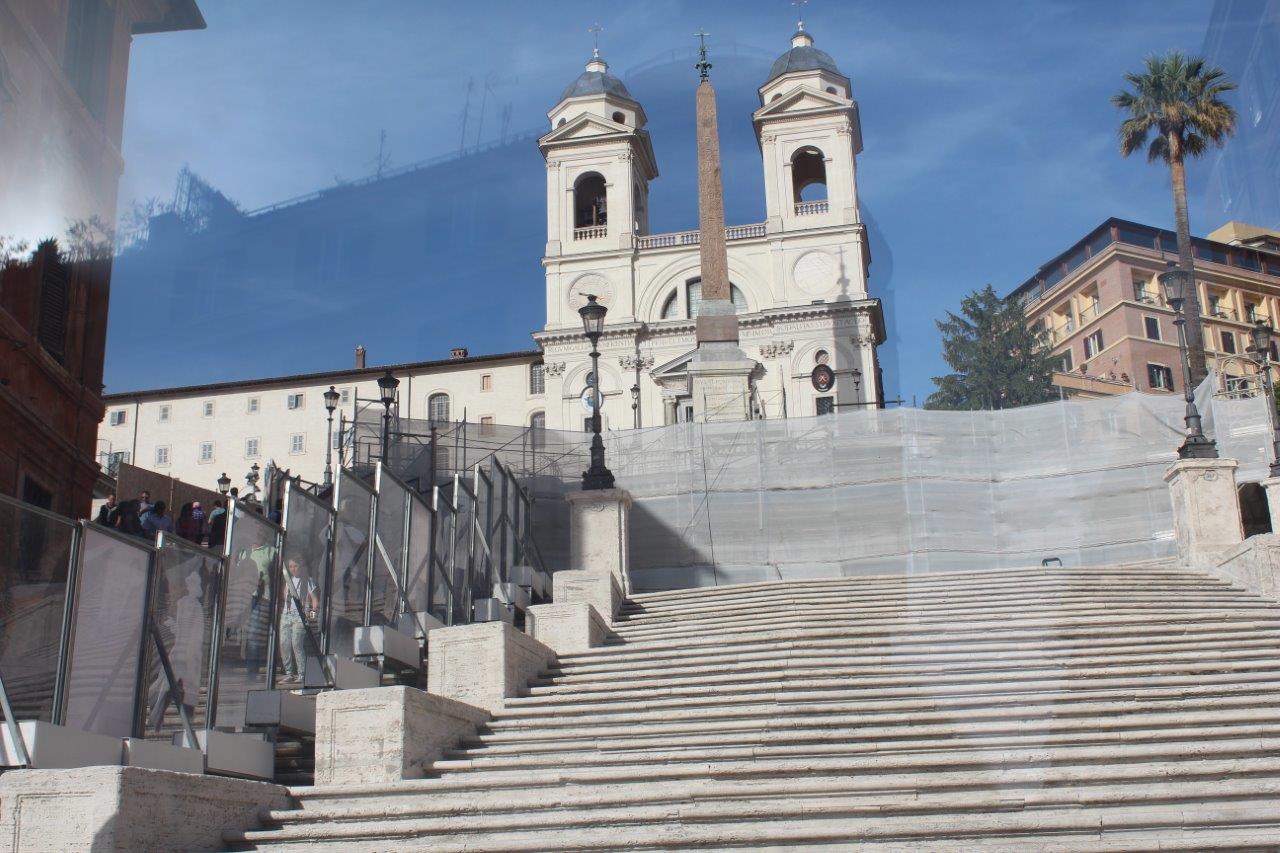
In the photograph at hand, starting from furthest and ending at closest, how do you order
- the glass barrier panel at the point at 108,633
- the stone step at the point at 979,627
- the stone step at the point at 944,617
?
1. the stone step at the point at 944,617
2. the stone step at the point at 979,627
3. the glass barrier panel at the point at 108,633

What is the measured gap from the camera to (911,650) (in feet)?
50.7

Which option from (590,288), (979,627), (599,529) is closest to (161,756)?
(979,627)

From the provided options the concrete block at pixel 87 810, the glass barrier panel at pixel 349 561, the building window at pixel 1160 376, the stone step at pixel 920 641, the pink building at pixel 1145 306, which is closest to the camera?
the concrete block at pixel 87 810

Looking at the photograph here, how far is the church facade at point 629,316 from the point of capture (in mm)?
62188

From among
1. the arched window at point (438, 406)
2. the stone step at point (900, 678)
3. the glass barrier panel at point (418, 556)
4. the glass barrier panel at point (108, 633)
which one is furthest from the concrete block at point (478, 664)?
the arched window at point (438, 406)

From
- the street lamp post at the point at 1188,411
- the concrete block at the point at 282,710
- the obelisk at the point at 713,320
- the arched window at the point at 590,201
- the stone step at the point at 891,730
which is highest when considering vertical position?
the arched window at the point at 590,201

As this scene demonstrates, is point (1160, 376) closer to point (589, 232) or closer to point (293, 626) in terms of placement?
point (589, 232)

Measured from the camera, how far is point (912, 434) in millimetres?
30188

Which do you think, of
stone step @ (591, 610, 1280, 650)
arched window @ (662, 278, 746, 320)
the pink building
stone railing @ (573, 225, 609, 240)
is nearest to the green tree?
the pink building

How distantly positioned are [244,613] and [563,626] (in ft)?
18.4

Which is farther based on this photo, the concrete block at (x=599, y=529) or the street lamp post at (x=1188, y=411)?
the concrete block at (x=599, y=529)

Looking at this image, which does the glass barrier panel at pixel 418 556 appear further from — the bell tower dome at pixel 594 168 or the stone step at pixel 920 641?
the bell tower dome at pixel 594 168

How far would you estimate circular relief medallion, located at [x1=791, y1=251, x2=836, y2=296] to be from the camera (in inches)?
2498

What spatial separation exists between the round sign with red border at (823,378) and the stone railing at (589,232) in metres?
13.2
